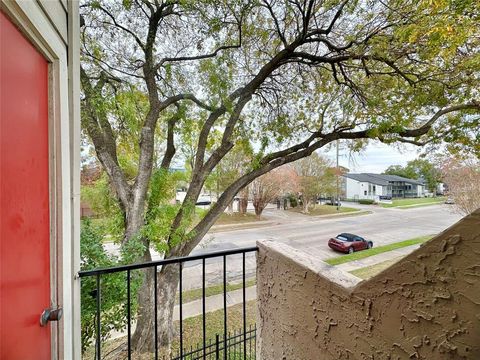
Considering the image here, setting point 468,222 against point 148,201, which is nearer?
point 468,222

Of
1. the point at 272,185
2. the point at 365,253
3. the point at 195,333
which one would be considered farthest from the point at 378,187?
Result: the point at 195,333

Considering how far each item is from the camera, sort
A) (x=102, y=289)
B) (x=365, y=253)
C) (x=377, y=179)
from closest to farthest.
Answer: (x=102, y=289)
(x=365, y=253)
(x=377, y=179)

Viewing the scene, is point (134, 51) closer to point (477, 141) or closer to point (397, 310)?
point (397, 310)

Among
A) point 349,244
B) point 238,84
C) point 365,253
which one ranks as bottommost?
point 365,253

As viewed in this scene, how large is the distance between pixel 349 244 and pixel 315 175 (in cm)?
580

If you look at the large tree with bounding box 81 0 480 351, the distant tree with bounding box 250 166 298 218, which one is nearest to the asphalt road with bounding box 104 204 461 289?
the distant tree with bounding box 250 166 298 218

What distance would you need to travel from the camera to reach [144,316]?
370cm

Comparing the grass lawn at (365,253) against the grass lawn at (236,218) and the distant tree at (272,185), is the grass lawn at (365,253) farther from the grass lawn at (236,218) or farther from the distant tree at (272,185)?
the grass lawn at (236,218)

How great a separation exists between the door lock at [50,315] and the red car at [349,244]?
7665 mm

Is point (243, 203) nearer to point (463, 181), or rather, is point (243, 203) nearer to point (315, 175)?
point (315, 175)

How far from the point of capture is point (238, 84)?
4.11 m

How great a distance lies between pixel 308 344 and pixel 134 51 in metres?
4.37

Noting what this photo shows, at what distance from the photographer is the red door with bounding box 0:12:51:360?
0.68 metres

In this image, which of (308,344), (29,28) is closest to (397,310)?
(308,344)
